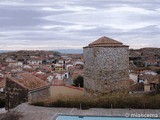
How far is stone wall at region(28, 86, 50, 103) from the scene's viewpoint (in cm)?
1630

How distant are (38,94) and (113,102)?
471 centimetres

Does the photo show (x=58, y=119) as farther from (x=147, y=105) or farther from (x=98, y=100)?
(x=147, y=105)

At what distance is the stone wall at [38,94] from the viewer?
53.5ft

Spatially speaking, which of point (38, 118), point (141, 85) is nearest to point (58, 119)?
point (38, 118)

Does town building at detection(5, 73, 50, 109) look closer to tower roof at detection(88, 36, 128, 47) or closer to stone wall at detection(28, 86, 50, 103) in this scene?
stone wall at detection(28, 86, 50, 103)

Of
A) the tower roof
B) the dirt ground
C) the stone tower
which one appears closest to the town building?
the dirt ground

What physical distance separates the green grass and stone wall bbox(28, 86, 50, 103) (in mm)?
1366

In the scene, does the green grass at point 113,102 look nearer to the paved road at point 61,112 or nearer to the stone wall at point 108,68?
the paved road at point 61,112

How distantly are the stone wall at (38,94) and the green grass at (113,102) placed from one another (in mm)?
1366

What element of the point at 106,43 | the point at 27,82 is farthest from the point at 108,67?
the point at 27,82

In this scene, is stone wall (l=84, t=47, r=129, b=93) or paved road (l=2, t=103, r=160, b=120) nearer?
Answer: paved road (l=2, t=103, r=160, b=120)

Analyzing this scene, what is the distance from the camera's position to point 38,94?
17.3 metres

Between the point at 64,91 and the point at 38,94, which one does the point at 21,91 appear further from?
the point at 64,91

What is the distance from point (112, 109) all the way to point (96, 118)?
2.05m
